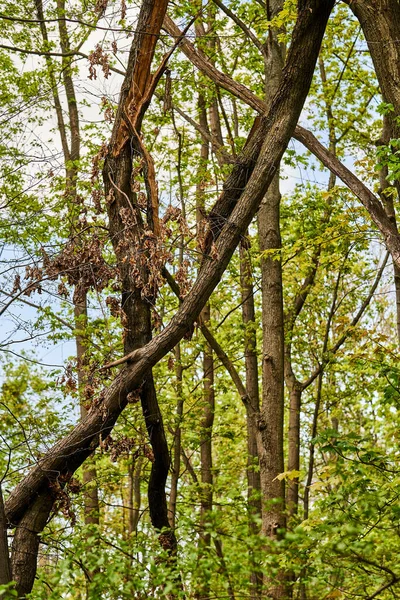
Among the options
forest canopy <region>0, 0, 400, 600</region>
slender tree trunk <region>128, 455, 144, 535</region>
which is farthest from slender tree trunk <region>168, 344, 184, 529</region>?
slender tree trunk <region>128, 455, 144, 535</region>

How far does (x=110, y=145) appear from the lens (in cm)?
800

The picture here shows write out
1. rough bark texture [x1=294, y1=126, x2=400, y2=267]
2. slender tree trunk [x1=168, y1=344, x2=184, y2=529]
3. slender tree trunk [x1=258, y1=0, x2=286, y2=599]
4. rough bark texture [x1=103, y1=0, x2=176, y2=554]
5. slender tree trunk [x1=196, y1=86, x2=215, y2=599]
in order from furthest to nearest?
slender tree trunk [x1=196, y1=86, x2=215, y2=599], slender tree trunk [x1=168, y1=344, x2=184, y2=529], slender tree trunk [x1=258, y1=0, x2=286, y2=599], rough bark texture [x1=294, y1=126, x2=400, y2=267], rough bark texture [x1=103, y1=0, x2=176, y2=554]

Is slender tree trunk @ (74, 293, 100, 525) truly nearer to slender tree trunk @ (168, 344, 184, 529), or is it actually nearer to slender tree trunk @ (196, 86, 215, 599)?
slender tree trunk @ (168, 344, 184, 529)

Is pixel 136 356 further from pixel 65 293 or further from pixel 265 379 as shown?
pixel 265 379

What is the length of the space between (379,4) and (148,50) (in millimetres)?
2444

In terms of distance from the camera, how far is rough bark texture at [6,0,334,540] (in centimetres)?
696

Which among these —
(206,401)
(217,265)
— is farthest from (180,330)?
(206,401)

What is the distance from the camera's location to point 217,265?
6984 millimetres

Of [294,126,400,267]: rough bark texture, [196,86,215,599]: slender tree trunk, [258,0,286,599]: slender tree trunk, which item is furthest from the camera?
[196,86,215,599]: slender tree trunk

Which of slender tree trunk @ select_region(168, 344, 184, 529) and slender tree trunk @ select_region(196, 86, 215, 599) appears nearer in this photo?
slender tree trunk @ select_region(168, 344, 184, 529)

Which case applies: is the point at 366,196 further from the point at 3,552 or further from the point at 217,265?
the point at 3,552

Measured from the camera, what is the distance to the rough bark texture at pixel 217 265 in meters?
6.96

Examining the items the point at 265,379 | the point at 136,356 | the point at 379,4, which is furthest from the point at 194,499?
the point at 379,4

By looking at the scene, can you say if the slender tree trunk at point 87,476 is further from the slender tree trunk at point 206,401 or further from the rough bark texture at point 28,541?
the rough bark texture at point 28,541
